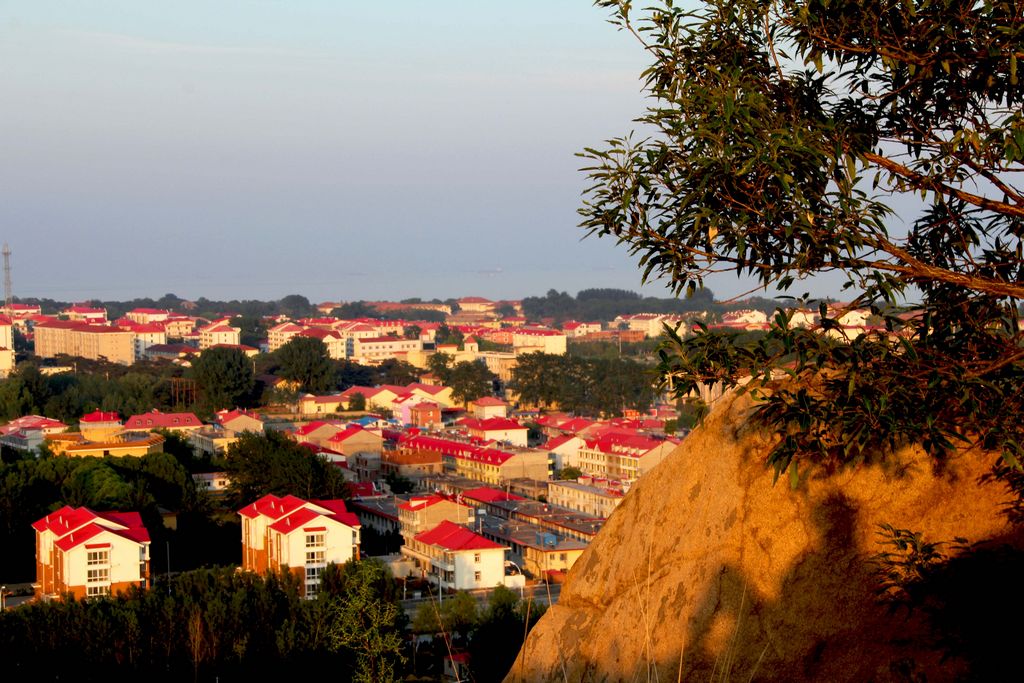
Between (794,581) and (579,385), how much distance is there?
29068 mm

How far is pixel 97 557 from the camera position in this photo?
40.7 ft

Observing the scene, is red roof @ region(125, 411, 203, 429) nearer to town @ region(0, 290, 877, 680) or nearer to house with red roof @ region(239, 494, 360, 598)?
town @ region(0, 290, 877, 680)

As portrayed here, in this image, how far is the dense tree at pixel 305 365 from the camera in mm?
33562

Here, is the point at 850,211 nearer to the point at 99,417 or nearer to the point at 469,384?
the point at 99,417

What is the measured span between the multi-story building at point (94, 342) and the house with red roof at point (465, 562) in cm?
2987

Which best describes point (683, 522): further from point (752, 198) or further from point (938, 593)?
point (752, 198)

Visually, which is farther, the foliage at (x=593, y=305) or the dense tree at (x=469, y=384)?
Answer: the foliage at (x=593, y=305)

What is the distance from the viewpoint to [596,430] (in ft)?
77.3

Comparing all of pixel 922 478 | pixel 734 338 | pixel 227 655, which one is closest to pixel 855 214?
pixel 734 338

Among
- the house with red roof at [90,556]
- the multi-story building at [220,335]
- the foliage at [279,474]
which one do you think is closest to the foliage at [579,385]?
the foliage at [279,474]

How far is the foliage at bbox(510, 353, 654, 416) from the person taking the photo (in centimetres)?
3044

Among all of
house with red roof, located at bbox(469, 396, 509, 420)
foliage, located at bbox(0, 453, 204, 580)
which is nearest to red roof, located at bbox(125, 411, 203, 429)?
foliage, located at bbox(0, 453, 204, 580)

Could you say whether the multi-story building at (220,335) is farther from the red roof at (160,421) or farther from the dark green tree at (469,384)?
the red roof at (160,421)

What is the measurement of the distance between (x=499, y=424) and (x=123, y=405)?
8.27 metres
